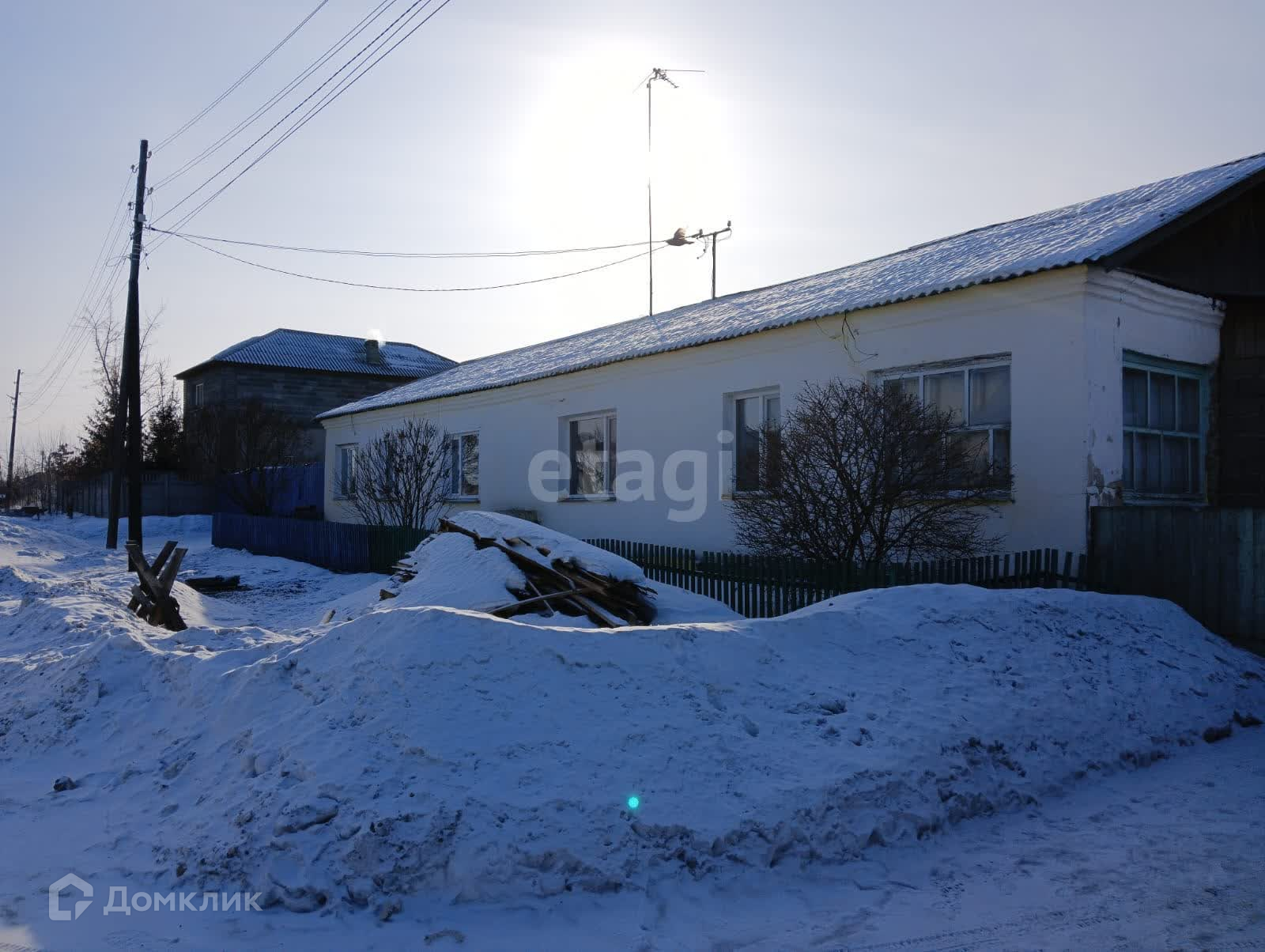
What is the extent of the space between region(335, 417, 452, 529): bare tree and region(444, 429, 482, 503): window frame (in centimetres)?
3

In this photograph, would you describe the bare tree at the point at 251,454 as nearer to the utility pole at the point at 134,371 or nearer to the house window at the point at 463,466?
the utility pole at the point at 134,371

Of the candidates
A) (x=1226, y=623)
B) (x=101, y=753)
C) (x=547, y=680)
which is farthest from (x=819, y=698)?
(x=1226, y=623)

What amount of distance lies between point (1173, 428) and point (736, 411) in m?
Answer: 5.56

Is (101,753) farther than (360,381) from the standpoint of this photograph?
No

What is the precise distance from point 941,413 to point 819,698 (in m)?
5.90

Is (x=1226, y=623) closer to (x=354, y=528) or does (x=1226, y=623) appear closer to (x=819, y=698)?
(x=819, y=698)

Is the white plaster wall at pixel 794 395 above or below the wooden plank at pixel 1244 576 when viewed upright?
above

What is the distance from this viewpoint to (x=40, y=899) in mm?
3943

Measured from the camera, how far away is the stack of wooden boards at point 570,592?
8.20 metres

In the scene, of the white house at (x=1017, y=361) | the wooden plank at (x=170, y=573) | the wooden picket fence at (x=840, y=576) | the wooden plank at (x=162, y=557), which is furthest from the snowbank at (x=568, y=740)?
the wooden plank at (x=162, y=557)

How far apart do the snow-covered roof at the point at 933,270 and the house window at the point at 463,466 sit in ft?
3.91

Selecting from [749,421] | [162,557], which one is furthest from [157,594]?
[749,421]

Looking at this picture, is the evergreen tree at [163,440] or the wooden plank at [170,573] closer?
the wooden plank at [170,573]

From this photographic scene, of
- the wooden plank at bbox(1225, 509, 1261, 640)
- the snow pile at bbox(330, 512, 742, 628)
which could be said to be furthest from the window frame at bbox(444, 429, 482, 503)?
the wooden plank at bbox(1225, 509, 1261, 640)
